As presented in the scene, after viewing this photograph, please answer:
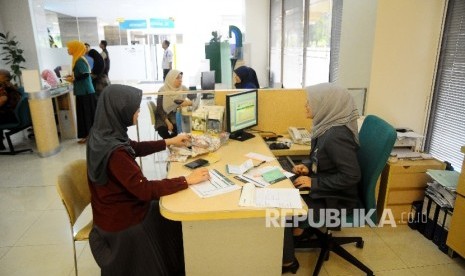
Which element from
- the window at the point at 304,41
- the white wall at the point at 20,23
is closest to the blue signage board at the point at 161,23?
the white wall at the point at 20,23

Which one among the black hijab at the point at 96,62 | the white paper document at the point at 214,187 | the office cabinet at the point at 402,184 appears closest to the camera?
the white paper document at the point at 214,187

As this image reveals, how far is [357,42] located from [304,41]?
1922 mm

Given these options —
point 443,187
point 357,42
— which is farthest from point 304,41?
point 443,187

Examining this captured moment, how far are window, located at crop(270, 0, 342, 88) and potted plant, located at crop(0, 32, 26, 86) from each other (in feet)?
17.3

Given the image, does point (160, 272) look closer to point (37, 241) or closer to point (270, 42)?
point (37, 241)

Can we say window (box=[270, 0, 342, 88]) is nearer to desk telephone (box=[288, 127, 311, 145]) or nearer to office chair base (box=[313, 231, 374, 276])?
desk telephone (box=[288, 127, 311, 145])

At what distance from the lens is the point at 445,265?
2.23 m

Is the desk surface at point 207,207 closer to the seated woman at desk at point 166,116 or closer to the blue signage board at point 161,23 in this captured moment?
the seated woman at desk at point 166,116

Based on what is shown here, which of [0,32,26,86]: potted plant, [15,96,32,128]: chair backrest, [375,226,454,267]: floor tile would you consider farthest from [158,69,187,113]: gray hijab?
[0,32,26,86]: potted plant

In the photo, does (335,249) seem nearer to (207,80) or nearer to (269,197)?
(269,197)

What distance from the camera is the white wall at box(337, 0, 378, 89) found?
9.39 ft

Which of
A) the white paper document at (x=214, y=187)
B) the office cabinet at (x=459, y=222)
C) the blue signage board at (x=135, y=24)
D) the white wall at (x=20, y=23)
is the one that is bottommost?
the office cabinet at (x=459, y=222)

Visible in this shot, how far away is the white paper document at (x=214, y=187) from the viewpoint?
165 centimetres

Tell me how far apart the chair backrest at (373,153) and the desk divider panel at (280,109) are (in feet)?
2.65
